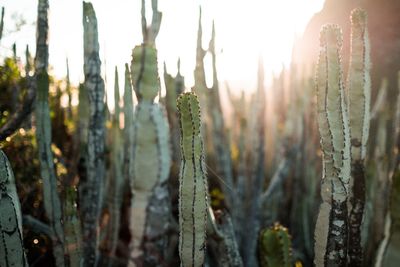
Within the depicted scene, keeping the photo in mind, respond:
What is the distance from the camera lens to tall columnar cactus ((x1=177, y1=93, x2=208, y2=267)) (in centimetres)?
209

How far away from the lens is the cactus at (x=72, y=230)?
282 cm

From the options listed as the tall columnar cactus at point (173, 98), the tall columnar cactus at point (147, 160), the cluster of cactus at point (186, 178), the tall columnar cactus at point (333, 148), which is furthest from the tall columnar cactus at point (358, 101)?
the tall columnar cactus at point (173, 98)

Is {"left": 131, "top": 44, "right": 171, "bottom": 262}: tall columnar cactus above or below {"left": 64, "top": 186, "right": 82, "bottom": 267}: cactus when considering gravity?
above

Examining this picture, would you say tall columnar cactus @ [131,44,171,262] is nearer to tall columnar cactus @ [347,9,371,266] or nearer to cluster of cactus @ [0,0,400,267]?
cluster of cactus @ [0,0,400,267]

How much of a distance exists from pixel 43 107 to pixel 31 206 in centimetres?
140

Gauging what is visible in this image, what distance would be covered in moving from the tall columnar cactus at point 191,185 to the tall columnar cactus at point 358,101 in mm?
945

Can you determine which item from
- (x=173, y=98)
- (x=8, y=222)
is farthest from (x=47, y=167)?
(x=173, y=98)

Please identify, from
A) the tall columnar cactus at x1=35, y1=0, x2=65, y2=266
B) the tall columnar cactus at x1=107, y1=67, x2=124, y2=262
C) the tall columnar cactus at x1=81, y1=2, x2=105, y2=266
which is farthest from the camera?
the tall columnar cactus at x1=107, y1=67, x2=124, y2=262

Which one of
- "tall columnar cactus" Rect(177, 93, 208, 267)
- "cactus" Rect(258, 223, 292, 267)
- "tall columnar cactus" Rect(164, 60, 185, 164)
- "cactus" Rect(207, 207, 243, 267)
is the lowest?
"cactus" Rect(207, 207, 243, 267)

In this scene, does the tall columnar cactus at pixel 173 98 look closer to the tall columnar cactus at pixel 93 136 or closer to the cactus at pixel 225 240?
the tall columnar cactus at pixel 93 136

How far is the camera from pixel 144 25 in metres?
2.95

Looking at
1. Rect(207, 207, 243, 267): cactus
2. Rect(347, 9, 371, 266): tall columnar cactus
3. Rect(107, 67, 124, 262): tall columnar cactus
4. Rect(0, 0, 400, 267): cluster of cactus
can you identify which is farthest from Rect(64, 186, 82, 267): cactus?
Rect(347, 9, 371, 266): tall columnar cactus

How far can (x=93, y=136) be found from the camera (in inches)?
135

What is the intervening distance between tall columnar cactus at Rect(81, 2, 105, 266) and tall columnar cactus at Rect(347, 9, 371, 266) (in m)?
1.86
